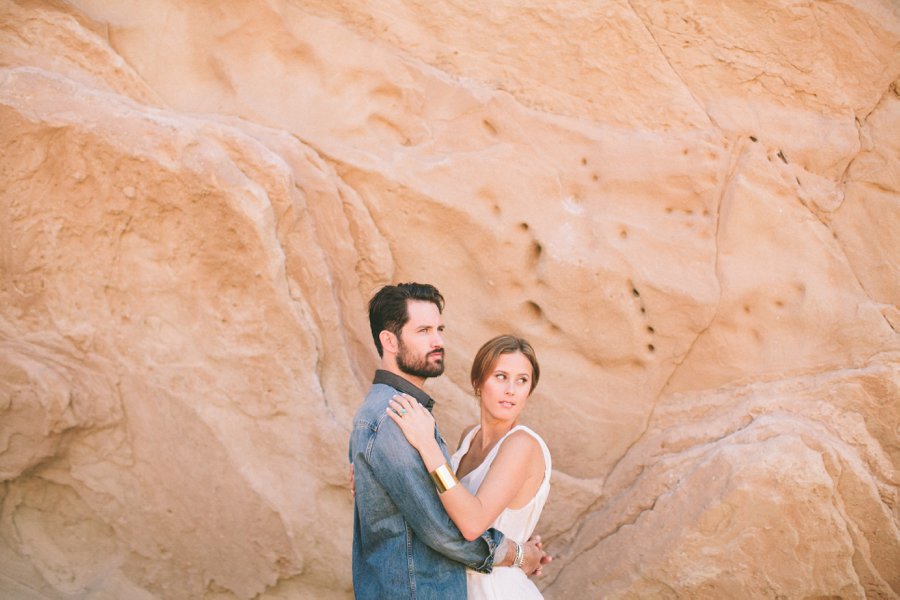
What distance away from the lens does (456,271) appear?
3963mm

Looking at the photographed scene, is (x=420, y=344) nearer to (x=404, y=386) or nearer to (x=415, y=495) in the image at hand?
(x=404, y=386)

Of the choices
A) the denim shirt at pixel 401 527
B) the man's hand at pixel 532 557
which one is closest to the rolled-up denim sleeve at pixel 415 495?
the denim shirt at pixel 401 527

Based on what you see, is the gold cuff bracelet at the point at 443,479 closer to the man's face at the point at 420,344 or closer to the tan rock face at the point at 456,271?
the man's face at the point at 420,344

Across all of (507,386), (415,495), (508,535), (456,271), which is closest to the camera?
(415,495)

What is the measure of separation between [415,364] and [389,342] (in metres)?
0.12

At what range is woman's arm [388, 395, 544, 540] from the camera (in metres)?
2.41

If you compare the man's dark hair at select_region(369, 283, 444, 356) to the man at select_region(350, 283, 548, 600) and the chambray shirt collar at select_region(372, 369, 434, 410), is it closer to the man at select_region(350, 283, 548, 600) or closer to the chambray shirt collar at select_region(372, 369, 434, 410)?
the man at select_region(350, 283, 548, 600)

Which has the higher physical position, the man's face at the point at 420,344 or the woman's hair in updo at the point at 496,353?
the man's face at the point at 420,344

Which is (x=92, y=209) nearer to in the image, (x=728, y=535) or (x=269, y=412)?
(x=269, y=412)

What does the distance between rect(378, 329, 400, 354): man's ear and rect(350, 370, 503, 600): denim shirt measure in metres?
0.17

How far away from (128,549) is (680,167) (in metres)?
2.93

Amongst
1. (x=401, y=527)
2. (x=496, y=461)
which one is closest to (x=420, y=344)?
(x=496, y=461)

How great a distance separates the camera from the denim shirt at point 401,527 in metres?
2.42

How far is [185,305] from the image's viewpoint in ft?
11.4
